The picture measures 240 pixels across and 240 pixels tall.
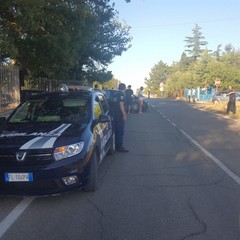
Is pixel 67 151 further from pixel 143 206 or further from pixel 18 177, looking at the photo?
pixel 143 206

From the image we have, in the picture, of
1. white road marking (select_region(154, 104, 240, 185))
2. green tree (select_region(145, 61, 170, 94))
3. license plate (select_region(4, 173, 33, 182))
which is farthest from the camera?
green tree (select_region(145, 61, 170, 94))

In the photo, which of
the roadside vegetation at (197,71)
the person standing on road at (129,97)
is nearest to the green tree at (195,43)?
the roadside vegetation at (197,71)

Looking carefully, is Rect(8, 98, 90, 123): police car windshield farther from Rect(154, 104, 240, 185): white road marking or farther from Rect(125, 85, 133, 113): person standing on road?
Rect(125, 85, 133, 113): person standing on road

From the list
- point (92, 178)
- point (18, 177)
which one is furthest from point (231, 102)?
point (18, 177)

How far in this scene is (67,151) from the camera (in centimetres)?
619

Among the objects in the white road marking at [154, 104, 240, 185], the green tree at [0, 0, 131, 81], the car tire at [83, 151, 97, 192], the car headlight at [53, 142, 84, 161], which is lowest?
the white road marking at [154, 104, 240, 185]

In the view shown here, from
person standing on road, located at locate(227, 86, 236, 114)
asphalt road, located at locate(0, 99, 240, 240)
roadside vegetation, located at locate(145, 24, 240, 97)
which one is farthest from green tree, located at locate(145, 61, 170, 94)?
asphalt road, located at locate(0, 99, 240, 240)

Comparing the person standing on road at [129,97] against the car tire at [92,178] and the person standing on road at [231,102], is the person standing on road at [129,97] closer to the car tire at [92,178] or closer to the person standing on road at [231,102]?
the person standing on road at [231,102]

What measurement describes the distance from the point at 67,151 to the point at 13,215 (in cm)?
115

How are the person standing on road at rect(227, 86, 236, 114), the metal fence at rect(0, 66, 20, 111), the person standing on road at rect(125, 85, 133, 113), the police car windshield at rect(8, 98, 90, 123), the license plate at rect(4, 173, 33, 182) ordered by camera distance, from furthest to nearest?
the person standing on road at rect(125, 85, 133, 113) → the person standing on road at rect(227, 86, 236, 114) → the metal fence at rect(0, 66, 20, 111) → the police car windshield at rect(8, 98, 90, 123) → the license plate at rect(4, 173, 33, 182)

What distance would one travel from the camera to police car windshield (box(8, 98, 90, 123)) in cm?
769

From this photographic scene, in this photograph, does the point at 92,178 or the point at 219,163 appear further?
the point at 219,163

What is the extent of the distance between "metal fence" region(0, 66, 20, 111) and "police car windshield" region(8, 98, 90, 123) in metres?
6.89

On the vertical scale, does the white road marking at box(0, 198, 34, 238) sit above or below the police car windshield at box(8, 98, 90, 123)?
below
